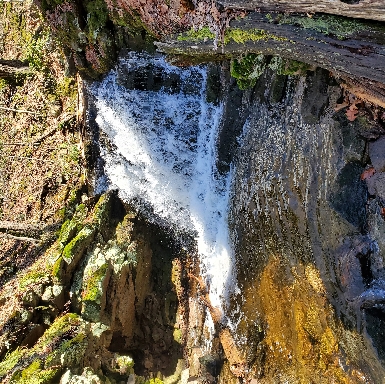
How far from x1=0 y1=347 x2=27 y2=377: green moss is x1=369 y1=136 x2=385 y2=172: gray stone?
511cm

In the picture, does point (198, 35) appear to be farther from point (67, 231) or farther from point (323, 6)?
point (67, 231)

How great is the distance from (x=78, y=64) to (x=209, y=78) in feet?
7.63

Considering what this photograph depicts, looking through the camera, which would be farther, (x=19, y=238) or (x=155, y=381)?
(x=19, y=238)

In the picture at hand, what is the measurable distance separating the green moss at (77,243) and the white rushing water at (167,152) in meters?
0.94

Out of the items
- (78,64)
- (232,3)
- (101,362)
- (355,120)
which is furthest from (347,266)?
(78,64)

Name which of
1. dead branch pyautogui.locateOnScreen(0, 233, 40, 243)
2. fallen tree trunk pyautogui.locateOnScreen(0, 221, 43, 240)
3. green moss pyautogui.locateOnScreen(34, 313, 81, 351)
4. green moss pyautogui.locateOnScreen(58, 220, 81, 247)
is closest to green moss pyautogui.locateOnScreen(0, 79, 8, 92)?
fallen tree trunk pyautogui.locateOnScreen(0, 221, 43, 240)

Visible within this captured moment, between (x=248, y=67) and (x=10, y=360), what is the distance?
5.09 meters

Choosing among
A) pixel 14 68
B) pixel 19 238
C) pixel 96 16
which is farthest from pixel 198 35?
pixel 14 68

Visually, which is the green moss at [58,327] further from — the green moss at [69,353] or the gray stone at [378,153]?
the gray stone at [378,153]

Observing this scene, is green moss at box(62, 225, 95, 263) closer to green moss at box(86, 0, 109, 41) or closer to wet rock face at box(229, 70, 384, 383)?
wet rock face at box(229, 70, 384, 383)

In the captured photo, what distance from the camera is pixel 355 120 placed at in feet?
12.9

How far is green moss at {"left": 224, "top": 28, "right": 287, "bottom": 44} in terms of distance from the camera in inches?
147

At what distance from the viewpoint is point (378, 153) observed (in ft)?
12.6

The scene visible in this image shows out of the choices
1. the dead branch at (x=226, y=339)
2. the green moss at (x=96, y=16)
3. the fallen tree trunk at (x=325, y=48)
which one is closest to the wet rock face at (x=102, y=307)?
the dead branch at (x=226, y=339)
